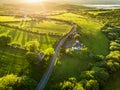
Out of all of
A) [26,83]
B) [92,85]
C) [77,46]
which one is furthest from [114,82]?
[26,83]

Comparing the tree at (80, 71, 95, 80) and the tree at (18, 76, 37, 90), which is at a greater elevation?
the tree at (18, 76, 37, 90)

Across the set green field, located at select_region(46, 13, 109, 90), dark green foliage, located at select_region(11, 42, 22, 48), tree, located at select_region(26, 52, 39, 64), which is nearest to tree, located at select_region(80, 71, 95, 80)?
green field, located at select_region(46, 13, 109, 90)

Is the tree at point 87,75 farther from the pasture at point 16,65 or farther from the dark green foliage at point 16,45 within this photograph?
the dark green foliage at point 16,45

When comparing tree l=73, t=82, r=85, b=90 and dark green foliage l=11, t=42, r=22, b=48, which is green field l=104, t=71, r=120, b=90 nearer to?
tree l=73, t=82, r=85, b=90

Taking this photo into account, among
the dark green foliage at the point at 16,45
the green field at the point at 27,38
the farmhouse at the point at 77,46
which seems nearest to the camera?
the dark green foliage at the point at 16,45

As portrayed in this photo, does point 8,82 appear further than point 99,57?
No

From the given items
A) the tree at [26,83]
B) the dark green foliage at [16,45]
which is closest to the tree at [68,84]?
the tree at [26,83]

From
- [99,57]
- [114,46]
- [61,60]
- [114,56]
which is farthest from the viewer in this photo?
[114,46]

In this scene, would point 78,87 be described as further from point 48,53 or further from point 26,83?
point 48,53

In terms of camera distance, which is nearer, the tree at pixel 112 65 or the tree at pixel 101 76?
the tree at pixel 101 76
